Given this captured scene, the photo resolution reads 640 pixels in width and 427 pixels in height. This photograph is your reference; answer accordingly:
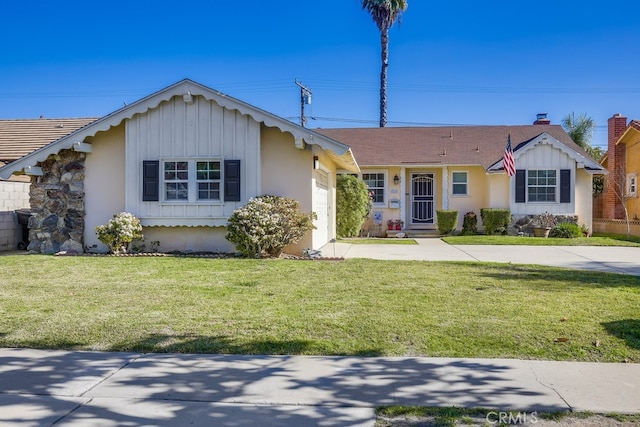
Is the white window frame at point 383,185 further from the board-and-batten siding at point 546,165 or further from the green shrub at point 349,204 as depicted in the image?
the board-and-batten siding at point 546,165

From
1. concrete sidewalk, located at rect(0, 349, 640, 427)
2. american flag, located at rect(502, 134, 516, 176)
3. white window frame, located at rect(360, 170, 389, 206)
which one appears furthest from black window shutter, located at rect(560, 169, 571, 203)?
concrete sidewalk, located at rect(0, 349, 640, 427)

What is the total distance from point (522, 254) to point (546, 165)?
750 cm

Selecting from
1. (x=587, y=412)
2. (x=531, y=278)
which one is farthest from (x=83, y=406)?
(x=531, y=278)

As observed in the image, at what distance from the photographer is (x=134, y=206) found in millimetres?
12688

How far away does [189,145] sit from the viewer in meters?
12.5

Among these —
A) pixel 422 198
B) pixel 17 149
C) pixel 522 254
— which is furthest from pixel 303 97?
pixel 522 254

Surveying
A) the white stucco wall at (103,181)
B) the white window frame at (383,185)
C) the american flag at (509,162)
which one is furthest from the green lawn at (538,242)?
the white stucco wall at (103,181)

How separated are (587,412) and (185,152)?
35.4 ft

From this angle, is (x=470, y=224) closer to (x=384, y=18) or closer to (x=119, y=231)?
(x=119, y=231)

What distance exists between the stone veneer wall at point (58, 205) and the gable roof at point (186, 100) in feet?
1.44

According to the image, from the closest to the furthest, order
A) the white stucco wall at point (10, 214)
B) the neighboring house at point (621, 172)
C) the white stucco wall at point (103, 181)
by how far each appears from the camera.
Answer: the white stucco wall at point (103, 181) → the white stucco wall at point (10, 214) → the neighboring house at point (621, 172)

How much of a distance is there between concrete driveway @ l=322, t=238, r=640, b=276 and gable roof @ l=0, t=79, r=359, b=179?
2.94 meters

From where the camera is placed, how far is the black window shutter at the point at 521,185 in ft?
63.0
